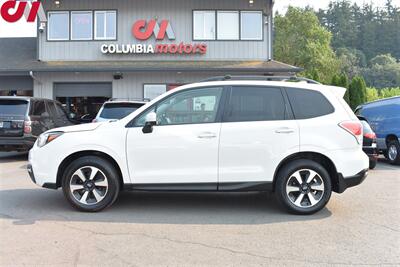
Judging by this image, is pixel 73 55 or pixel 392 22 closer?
pixel 73 55

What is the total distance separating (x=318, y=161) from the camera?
653 cm

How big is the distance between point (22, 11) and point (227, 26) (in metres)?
8.92

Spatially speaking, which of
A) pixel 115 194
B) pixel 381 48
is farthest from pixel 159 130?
pixel 381 48

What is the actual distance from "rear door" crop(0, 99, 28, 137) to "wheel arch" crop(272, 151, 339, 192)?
8307mm

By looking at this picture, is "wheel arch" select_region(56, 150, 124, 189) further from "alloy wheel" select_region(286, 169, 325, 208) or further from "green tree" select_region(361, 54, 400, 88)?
"green tree" select_region(361, 54, 400, 88)

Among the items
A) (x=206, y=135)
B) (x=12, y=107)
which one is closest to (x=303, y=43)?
(x=12, y=107)

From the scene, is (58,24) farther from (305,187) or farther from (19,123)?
(305,187)

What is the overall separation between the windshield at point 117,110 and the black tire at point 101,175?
5.92 meters

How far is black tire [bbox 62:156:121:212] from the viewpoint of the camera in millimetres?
6352

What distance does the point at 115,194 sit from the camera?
6.38 m

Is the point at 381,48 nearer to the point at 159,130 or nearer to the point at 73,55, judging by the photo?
the point at 73,55

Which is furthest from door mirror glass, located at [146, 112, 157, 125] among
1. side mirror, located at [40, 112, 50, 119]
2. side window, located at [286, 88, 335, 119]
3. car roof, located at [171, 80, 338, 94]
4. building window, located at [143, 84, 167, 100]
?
building window, located at [143, 84, 167, 100]

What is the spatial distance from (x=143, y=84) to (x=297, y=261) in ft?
53.1

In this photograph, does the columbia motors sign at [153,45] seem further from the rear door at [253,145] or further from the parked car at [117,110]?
the rear door at [253,145]
